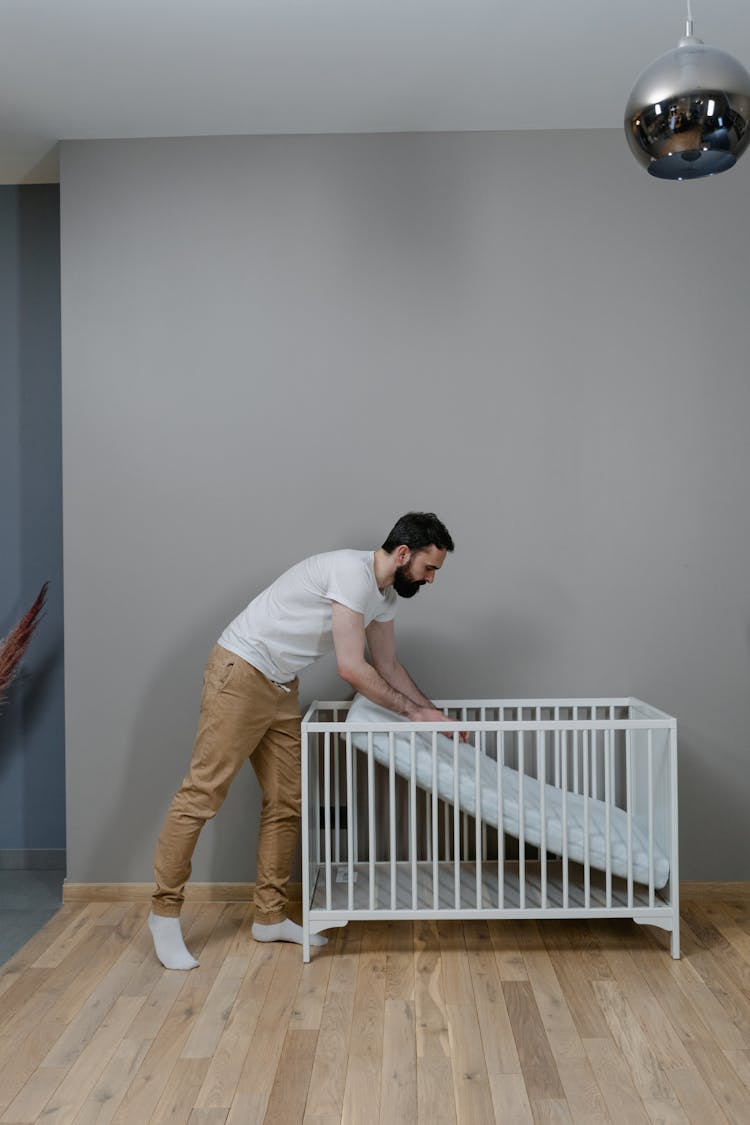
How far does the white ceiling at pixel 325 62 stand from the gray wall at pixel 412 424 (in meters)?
0.13

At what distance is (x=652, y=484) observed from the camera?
3.27 metres

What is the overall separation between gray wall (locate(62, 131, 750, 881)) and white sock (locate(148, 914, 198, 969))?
541 mm

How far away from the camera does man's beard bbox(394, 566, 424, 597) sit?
278 centimetres

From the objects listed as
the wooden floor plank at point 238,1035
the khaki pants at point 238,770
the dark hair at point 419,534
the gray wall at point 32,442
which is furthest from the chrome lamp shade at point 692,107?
the gray wall at point 32,442

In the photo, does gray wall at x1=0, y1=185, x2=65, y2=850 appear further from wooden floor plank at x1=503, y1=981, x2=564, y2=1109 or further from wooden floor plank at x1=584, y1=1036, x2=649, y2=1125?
wooden floor plank at x1=584, y1=1036, x2=649, y2=1125

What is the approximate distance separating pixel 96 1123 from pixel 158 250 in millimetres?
2566

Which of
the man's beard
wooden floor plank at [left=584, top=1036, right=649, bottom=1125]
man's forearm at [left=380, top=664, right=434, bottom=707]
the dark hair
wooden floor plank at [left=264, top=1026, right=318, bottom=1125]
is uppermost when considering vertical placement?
the dark hair

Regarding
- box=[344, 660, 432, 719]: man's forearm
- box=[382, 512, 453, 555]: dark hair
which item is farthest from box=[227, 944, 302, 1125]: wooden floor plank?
box=[382, 512, 453, 555]: dark hair

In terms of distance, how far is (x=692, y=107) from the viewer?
1.61 meters

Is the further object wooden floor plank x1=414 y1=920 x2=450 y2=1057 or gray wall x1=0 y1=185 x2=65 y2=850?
gray wall x1=0 y1=185 x2=65 y2=850

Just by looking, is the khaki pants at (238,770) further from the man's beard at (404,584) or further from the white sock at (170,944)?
the man's beard at (404,584)

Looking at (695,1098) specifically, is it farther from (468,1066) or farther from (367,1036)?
(367,1036)

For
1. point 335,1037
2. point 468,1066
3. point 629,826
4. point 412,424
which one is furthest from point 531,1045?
point 412,424

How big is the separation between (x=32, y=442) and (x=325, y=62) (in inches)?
68.7
